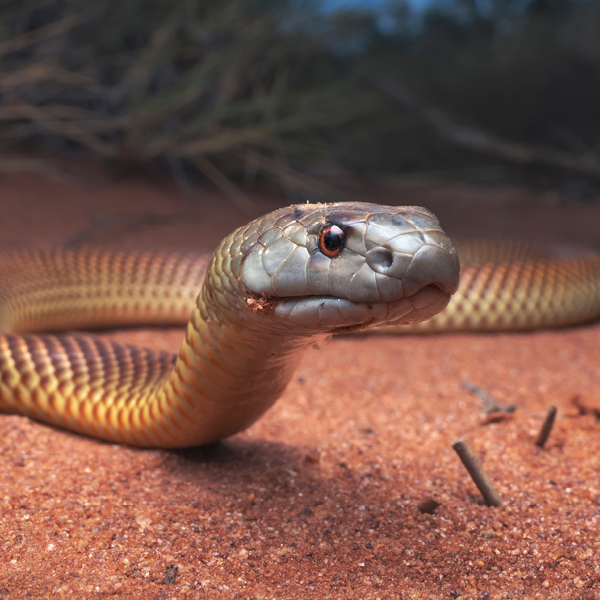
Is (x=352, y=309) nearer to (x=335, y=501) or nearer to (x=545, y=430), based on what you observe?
(x=335, y=501)

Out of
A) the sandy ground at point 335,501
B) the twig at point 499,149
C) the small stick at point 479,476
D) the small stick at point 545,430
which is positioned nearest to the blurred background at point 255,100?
the twig at point 499,149

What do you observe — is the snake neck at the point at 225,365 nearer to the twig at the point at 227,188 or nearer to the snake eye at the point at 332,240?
the snake eye at the point at 332,240

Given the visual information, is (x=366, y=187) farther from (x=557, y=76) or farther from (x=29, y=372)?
(x=29, y=372)

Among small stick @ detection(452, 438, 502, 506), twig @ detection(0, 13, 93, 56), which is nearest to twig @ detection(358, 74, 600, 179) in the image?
twig @ detection(0, 13, 93, 56)

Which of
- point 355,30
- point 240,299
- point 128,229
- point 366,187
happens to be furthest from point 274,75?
point 240,299

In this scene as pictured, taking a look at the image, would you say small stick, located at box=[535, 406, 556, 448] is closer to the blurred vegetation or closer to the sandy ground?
the sandy ground

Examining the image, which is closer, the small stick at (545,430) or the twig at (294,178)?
the small stick at (545,430)
